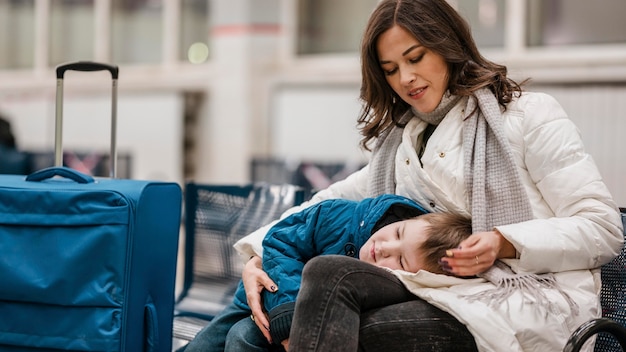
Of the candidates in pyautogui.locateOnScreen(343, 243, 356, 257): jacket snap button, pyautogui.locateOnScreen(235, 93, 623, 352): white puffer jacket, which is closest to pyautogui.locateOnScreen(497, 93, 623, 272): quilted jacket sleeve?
pyautogui.locateOnScreen(235, 93, 623, 352): white puffer jacket

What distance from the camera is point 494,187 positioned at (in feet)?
7.13

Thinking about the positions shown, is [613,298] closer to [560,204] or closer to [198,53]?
[560,204]

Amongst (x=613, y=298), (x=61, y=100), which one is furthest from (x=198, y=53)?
(x=613, y=298)

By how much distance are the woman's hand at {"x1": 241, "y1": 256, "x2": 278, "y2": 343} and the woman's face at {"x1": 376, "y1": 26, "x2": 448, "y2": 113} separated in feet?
2.08

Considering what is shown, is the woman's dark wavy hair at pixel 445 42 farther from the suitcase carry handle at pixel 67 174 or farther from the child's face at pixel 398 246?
the suitcase carry handle at pixel 67 174

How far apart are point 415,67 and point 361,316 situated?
75 centimetres

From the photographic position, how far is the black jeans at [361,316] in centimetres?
187

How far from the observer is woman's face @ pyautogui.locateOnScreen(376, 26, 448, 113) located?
7.75ft

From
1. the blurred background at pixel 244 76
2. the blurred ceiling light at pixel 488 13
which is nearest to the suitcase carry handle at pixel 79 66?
the blurred background at pixel 244 76

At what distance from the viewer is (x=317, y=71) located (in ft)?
25.9

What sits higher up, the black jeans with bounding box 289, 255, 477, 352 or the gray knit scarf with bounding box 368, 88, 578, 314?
the gray knit scarf with bounding box 368, 88, 578, 314

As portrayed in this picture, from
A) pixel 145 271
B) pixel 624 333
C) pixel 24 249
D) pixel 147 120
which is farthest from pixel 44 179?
pixel 147 120

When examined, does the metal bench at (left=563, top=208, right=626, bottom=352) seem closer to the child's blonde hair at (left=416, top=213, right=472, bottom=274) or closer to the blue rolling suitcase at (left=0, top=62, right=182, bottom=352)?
the child's blonde hair at (left=416, top=213, right=472, bottom=274)

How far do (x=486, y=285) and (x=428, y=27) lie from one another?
72cm
